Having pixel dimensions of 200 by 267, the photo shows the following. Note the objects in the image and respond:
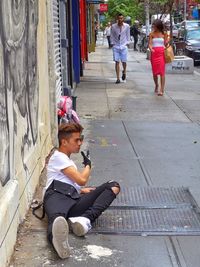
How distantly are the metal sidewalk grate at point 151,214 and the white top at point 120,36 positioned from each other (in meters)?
9.40

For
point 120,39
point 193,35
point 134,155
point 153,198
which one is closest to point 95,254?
point 153,198

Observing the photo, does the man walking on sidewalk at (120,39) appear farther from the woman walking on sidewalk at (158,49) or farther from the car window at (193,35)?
the car window at (193,35)

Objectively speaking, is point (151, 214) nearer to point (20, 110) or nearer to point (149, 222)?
point (149, 222)

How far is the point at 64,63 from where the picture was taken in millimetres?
10977

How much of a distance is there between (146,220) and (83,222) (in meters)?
0.72

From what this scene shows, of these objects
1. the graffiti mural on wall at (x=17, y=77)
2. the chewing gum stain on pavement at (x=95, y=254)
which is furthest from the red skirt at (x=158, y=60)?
the chewing gum stain on pavement at (x=95, y=254)

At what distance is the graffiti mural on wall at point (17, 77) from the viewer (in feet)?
13.7

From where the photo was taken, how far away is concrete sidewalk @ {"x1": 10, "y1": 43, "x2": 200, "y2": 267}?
173 inches

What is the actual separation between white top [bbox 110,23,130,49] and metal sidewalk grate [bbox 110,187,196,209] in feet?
30.8

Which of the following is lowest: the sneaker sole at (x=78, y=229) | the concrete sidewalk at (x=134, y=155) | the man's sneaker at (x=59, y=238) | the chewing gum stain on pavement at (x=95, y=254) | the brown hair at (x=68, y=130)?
the concrete sidewalk at (x=134, y=155)

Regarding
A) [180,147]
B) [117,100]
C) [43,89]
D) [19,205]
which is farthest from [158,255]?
[117,100]

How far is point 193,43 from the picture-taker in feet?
84.6

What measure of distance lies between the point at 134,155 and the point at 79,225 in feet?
10.4

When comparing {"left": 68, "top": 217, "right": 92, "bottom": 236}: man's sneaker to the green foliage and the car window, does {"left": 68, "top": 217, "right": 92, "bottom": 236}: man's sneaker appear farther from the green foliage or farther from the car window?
the green foliage
